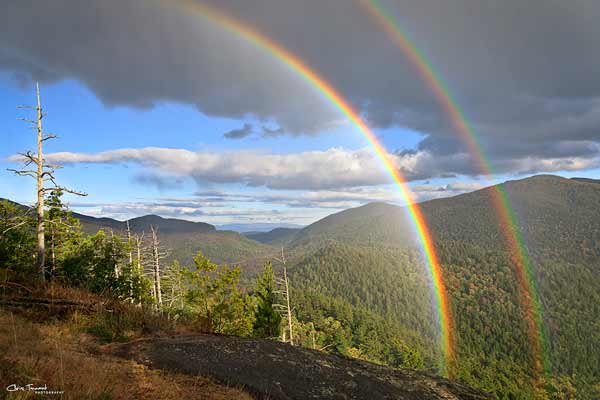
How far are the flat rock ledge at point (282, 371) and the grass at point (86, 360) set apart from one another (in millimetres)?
474

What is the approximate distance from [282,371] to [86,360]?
3991 mm

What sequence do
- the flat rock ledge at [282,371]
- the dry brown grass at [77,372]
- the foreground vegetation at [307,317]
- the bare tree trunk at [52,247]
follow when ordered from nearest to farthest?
the dry brown grass at [77,372], the flat rock ledge at [282,371], the foreground vegetation at [307,317], the bare tree trunk at [52,247]

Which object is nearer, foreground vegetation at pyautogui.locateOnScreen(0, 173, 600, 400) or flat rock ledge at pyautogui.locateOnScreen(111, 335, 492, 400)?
flat rock ledge at pyautogui.locateOnScreen(111, 335, 492, 400)

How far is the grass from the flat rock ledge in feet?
1.56

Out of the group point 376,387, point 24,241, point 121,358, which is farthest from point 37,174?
point 376,387

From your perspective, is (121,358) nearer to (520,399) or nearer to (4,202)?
(4,202)

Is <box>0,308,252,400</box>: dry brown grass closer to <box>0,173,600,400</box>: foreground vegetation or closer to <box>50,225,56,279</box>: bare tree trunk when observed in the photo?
<box>0,173,600,400</box>: foreground vegetation

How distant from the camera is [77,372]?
19.3 ft

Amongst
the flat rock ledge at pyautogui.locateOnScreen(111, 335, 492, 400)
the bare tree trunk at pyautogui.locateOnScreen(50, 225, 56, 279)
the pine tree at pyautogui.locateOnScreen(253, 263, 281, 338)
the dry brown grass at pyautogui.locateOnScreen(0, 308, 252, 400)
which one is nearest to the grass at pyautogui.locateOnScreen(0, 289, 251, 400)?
the dry brown grass at pyautogui.locateOnScreen(0, 308, 252, 400)

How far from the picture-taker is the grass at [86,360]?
527cm

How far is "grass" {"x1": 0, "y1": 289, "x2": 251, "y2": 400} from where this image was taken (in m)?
5.27
